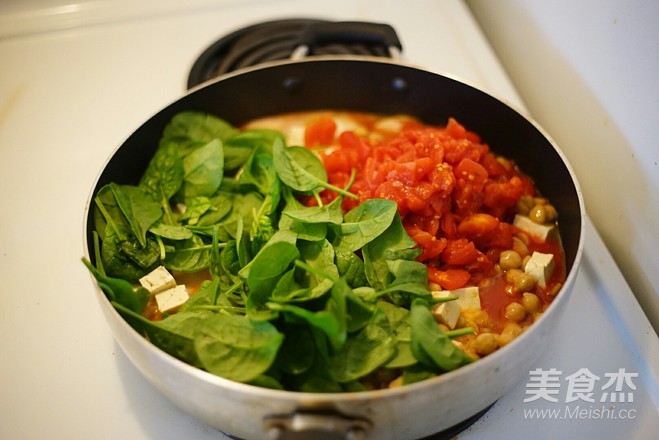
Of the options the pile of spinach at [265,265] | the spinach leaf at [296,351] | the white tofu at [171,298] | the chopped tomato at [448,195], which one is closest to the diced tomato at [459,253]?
the chopped tomato at [448,195]

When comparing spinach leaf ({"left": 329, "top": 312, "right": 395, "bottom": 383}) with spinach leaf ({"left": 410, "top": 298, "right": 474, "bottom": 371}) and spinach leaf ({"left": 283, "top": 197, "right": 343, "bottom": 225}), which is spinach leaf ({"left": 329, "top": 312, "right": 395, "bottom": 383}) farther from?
spinach leaf ({"left": 283, "top": 197, "right": 343, "bottom": 225})

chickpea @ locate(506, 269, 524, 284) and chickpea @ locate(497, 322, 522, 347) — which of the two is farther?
chickpea @ locate(506, 269, 524, 284)

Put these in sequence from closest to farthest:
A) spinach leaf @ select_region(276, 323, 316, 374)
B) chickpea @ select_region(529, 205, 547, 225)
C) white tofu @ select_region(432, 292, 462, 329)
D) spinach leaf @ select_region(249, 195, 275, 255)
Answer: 1. spinach leaf @ select_region(276, 323, 316, 374)
2. white tofu @ select_region(432, 292, 462, 329)
3. spinach leaf @ select_region(249, 195, 275, 255)
4. chickpea @ select_region(529, 205, 547, 225)

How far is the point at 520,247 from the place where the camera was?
108 cm

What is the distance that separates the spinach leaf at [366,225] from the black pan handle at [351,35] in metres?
0.46

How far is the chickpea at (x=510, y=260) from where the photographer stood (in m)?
1.04

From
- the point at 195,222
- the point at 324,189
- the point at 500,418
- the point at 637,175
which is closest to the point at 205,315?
the point at 195,222

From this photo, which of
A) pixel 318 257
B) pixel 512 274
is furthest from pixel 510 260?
pixel 318 257

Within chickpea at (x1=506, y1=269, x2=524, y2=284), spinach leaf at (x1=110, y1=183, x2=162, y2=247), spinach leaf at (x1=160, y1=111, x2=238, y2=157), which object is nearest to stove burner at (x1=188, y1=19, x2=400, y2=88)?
spinach leaf at (x1=160, y1=111, x2=238, y2=157)

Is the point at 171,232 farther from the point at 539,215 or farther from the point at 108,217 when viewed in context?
the point at 539,215

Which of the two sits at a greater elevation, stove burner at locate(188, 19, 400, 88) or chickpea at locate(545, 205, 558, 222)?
stove burner at locate(188, 19, 400, 88)

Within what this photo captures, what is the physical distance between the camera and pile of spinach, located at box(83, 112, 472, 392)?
78 cm

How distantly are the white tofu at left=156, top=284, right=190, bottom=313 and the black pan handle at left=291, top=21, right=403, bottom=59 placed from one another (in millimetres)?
613

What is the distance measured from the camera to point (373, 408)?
69 cm
